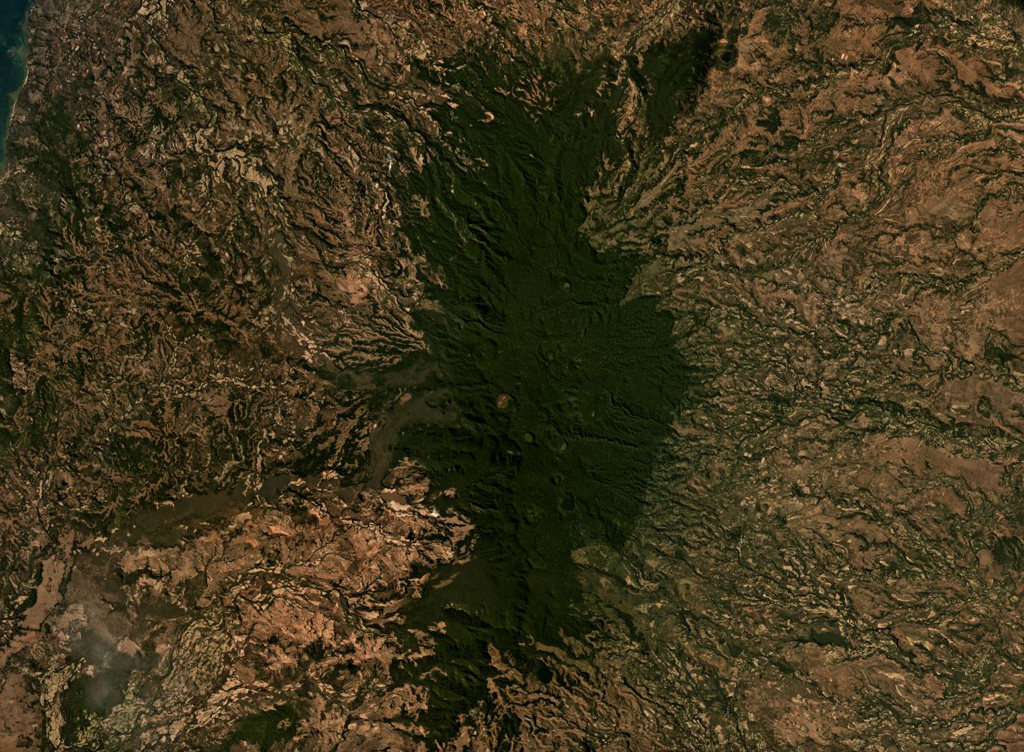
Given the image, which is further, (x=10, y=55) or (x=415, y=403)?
(x=10, y=55)

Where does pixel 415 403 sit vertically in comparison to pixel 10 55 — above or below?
below

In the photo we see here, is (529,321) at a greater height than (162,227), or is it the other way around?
(529,321)

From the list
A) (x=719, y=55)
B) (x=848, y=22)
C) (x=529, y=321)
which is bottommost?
(x=529, y=321)

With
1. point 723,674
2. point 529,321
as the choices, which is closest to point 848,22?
point 529,321

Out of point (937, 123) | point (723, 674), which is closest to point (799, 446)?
point (723, 674)

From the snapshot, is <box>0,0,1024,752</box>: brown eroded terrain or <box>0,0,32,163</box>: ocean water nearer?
<box>0,0,1024,752</box>: brown eroded terrain

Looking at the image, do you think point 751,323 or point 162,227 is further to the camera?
point 162,227

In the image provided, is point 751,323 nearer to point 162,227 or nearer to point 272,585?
point 272,585

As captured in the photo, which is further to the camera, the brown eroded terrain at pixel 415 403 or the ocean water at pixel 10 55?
the ocean water at pixel 10 55
